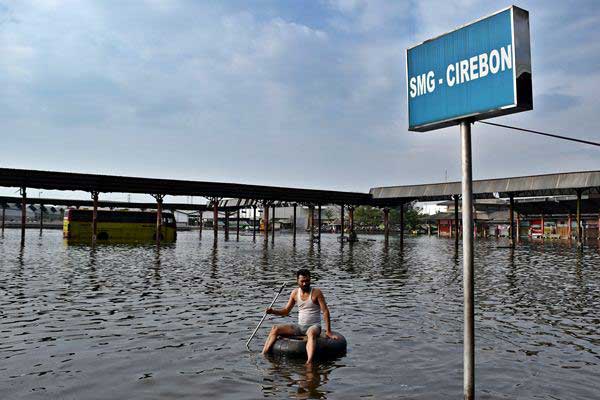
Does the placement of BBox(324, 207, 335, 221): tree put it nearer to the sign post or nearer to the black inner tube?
the black inner tube

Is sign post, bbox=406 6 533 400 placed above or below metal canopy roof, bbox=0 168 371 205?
below

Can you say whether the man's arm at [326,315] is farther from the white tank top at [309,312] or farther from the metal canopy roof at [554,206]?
the metal canopy roof at [554,206]

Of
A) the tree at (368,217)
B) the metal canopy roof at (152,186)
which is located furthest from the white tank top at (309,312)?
the tree at (368,217)

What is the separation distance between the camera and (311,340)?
873 cm

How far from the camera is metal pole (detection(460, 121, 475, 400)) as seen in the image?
554 cm

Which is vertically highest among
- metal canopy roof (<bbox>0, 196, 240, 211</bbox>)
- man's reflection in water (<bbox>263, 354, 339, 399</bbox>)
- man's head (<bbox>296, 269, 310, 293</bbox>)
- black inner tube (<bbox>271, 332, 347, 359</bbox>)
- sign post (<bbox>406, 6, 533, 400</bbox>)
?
metal canopy roof (<bbox>0, 196, 240, 211</bbox>)

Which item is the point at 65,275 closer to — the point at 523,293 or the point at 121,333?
the point at 121,333

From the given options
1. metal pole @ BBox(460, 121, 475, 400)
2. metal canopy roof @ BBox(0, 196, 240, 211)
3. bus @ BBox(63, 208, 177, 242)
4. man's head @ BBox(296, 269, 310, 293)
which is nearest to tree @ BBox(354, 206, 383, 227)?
metal canopy roof @ BBox(0, 196, 240, 211)

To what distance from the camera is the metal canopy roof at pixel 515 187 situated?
141 ft

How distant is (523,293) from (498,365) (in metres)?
9.59

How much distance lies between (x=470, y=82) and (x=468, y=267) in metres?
2.20

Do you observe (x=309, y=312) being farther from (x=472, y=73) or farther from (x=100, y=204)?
(x=100, y=204)

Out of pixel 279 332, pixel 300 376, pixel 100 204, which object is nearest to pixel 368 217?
pixel 100 204

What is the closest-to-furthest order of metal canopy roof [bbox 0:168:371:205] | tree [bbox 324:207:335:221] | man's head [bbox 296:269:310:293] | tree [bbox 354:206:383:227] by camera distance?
man's head [bbox 296:269:310:293] → metal canopy roof [bbox 0:168:371:205] → tree [bbox 354:206:383:227] → tree [bbox 324:207:335:221]
